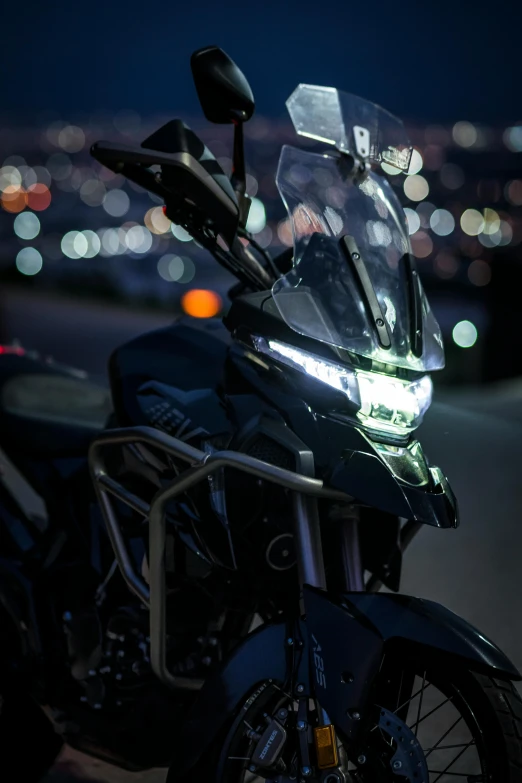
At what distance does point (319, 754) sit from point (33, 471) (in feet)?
4.04

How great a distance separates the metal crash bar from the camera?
184 cm

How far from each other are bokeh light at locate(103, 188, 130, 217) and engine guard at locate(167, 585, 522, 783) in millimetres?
26047

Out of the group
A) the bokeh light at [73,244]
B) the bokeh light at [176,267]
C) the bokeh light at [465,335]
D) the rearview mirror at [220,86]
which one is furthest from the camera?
the bokeh light at [73,244]

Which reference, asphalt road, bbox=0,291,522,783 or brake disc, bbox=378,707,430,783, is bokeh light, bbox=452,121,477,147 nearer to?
asphalt road, bbox=0,291,522,783

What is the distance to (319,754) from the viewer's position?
5.87ft

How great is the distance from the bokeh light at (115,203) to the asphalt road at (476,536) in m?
23.8

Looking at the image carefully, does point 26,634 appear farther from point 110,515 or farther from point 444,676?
point 444,676

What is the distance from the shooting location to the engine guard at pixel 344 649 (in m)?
1.73

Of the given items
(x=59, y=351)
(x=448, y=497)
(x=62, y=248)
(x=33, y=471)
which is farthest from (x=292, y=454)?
(x=62, y=248)

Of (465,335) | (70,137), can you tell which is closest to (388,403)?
(465,335)

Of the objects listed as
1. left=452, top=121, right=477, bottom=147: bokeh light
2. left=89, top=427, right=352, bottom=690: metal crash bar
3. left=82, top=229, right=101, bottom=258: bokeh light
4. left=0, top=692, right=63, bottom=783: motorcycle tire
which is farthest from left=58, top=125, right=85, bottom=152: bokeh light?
left=82, top=229, right=101, bottom=258: bokeh light

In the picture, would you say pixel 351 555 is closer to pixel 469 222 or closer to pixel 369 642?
pixel 369 642

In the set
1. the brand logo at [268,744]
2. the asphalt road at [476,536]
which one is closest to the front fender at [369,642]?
the brand logo at [268,744]

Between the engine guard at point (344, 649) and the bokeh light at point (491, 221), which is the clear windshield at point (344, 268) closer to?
the engine guard at point (344, 649)
